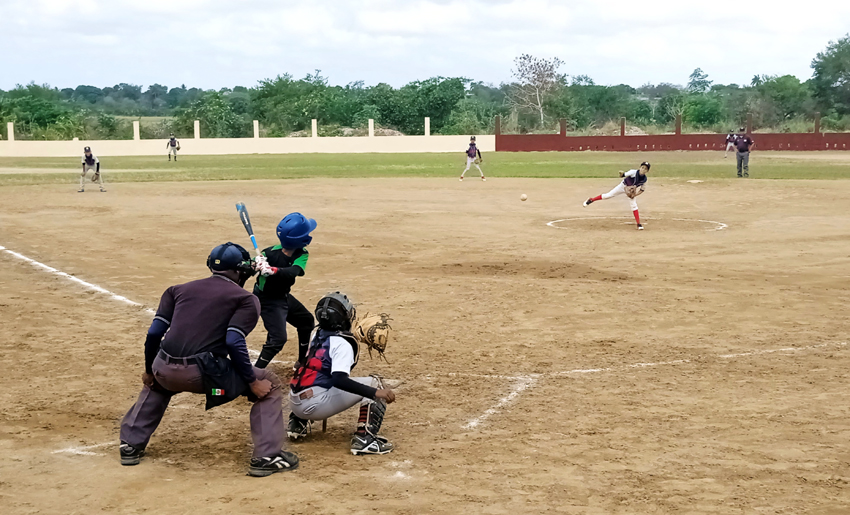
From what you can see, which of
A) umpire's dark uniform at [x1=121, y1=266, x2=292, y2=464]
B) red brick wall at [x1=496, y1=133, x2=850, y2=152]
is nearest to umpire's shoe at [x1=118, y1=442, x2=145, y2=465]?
umpire's dark uniform at [x1=121, y1=266, x2=292, y2=464]

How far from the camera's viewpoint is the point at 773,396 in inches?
330

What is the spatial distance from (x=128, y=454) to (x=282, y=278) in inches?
84.2

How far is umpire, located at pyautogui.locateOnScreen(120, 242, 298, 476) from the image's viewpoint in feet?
Answer: 21.2

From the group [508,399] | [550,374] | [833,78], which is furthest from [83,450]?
[833,78]

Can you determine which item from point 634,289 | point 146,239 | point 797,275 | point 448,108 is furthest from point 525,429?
point 448,108

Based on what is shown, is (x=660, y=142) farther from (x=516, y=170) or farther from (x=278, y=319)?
(x=278, y=319)

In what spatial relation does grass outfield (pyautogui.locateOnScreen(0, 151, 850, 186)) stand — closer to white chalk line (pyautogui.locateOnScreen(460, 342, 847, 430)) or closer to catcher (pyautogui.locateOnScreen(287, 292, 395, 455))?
white chalk line (pyautogui.locateOnScreen(460, 342, 847, 430))

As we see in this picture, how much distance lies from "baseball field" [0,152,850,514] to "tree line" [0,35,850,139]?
2459 inches

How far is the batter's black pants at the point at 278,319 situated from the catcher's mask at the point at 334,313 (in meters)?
1.50

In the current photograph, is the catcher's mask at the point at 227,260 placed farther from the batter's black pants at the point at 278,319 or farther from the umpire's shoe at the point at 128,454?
the batter's black pants at the point at 278,319

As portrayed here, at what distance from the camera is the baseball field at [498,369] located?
6207 mm

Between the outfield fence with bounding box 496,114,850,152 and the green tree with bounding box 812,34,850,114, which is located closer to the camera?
the outfield fence with bounding box 496,114,850,152

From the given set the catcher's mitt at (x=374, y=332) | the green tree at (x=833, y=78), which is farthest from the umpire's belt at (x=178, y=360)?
the green tree at (x=833, y=78)

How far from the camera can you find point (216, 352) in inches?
257
